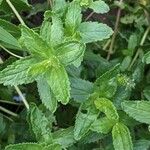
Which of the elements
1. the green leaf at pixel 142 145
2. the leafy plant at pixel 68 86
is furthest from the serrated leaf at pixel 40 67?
the green leaf at pixel 142 145

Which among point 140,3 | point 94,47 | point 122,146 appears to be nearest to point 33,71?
point 122,146

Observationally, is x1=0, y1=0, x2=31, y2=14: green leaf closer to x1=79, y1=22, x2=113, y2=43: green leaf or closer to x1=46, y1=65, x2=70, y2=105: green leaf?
x1=79, y1=22, x2=113, y2=43: green leaf

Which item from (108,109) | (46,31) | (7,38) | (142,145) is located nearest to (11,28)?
(7,38)

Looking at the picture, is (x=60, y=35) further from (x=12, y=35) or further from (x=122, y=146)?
(x=122, y=146)

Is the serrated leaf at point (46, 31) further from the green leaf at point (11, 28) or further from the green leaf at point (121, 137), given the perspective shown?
the green leaf at point (121, 137)

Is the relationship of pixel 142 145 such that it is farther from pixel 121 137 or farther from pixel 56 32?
pixel 56 32

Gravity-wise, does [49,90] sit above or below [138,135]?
above
